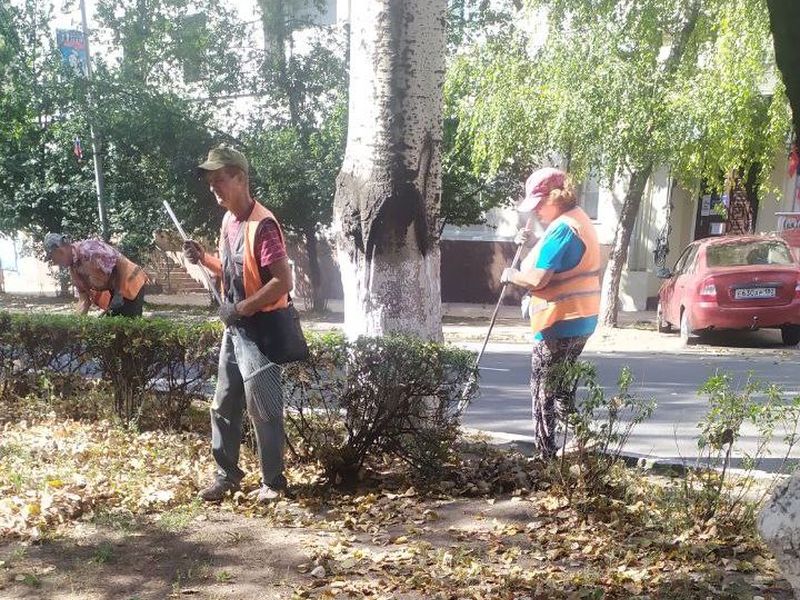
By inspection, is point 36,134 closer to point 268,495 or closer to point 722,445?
point 268,495

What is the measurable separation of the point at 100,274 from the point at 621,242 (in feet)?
33.0

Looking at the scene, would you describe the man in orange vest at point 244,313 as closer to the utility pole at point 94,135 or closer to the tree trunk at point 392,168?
the tree trunk at point 392,168

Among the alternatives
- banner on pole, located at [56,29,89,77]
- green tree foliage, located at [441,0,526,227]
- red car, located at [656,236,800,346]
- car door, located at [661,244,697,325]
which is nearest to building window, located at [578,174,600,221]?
green tree foliage, located at [441,0,526,227]

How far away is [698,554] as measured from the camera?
3320mm

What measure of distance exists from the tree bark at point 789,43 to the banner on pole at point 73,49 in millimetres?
14873

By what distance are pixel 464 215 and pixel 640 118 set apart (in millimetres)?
5520

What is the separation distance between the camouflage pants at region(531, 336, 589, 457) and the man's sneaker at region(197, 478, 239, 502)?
1.77m

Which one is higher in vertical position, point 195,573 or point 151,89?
point 151,89

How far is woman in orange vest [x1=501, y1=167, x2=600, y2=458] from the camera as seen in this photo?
4.37m

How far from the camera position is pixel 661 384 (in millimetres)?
8562

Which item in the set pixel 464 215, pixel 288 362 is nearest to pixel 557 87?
pixel 464 215

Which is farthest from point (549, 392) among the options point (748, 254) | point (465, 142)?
point (465, 142)

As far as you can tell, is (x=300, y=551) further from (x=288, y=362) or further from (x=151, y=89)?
(x=151, y=89)

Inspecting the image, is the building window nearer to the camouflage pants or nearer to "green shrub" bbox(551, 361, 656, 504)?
the camouflage pants
